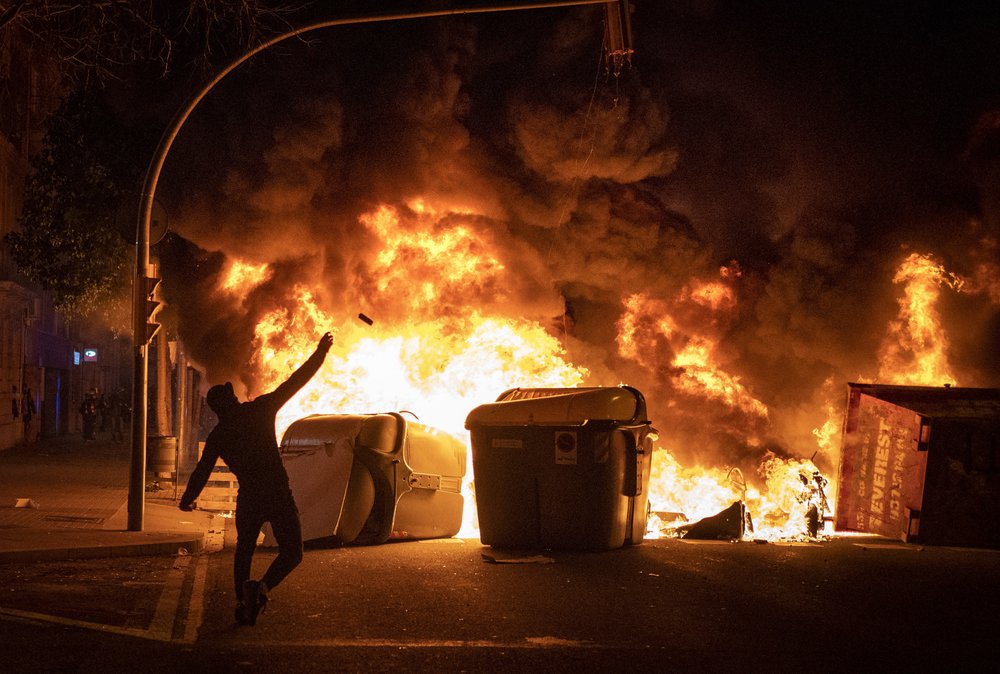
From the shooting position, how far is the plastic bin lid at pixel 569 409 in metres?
Result: 11.0

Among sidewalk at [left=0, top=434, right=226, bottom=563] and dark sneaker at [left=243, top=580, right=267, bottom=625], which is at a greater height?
dark sneaker at [left=243, top=580, right=267, bottom=625]

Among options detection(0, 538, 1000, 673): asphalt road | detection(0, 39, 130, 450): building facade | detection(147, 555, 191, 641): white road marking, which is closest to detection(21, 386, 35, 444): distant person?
detection(0, 39, 130, 450): building facade

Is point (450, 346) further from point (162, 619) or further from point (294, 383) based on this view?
point (162, 619)

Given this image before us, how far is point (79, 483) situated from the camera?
1805 centimetres

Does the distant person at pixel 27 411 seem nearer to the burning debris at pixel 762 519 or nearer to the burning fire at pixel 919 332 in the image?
the burning debris at pixel 762 519

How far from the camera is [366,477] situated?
11.0 metres

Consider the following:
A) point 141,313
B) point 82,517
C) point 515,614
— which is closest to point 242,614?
point 515,614

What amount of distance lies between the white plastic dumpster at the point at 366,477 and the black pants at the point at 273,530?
374 centimetres

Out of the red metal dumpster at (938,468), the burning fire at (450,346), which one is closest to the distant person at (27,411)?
the burning fire at (450,346)

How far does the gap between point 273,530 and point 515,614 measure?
5.82 feet

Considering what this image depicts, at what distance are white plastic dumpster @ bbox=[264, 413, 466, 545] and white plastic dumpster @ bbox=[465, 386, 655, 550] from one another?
2.29 ft

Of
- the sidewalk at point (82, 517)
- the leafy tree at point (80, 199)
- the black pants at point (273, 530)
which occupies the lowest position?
the sidewalk at point (82, 517)

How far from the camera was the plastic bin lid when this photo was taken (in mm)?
10961

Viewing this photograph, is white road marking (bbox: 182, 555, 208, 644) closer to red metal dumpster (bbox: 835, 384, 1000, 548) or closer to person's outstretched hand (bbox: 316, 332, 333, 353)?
person's outstretched hand (bbox: 316, 332, 333, 353)
